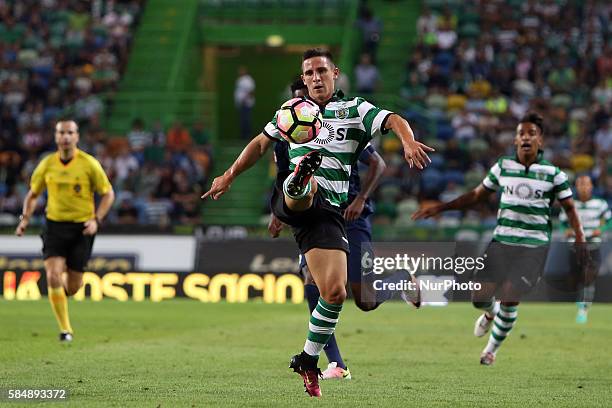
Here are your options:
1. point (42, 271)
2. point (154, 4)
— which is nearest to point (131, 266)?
point (42, 271)

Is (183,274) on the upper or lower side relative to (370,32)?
lower

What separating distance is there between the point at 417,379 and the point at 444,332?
603 cm

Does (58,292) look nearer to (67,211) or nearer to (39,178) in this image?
(67,211)

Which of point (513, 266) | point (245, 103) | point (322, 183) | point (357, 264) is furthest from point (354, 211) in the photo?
point (245, 103)

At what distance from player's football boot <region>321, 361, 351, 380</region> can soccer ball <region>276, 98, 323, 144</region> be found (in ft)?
8.18

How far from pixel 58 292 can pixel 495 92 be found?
18.0 metres

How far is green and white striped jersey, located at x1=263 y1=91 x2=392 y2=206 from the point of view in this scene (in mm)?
9680

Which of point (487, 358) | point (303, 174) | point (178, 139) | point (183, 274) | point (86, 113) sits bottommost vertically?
point (183, 274)

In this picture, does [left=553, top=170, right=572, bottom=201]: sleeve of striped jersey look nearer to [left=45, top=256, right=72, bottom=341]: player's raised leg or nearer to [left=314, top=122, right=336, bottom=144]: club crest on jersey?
[left=314, top=122, right=336, bottom=144]: club crest on jersey

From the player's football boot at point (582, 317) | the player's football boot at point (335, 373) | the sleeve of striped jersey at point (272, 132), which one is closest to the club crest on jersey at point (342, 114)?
the sleeve of striped jersey at point (272, 132)

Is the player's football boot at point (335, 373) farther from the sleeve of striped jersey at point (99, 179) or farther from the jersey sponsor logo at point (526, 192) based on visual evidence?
the sleeve of striped jersey at point (99, 179)

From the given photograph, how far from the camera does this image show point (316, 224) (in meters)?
9.49

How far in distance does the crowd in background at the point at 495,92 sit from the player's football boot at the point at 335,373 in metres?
14.7

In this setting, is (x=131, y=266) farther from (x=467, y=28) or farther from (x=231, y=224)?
(x=467, y=28)
